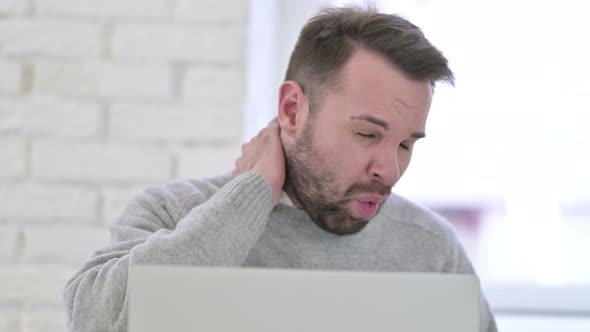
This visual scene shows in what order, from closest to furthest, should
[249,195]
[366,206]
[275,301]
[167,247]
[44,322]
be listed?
1. [275,301]
2. [167,247]
3. [249,195]
4. [366,206]
5. [44,322]

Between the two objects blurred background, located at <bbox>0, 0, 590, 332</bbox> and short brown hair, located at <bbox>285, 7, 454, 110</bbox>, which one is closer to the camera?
short brown hair, located at <bbox>285, 7, 454, 110</bbox>

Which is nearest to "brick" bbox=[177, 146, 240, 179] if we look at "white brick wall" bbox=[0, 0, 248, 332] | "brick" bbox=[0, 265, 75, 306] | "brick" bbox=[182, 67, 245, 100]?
"white brick wall" bbox=[0, 0, 248, 332]

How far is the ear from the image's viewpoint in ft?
4.65

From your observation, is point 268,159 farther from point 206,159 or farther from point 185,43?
point 185,43

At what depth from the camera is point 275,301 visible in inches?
27.0

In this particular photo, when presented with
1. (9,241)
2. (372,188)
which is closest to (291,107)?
(372,188)

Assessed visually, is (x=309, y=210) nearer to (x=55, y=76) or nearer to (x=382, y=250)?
(x=382, y=250)

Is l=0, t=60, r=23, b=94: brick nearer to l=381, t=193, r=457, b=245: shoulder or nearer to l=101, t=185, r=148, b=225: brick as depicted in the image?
l=101, t=185, r=148, b=225: brick

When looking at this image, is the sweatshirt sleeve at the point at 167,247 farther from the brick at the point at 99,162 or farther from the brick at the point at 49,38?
the brick at the point at 49,38

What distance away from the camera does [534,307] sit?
1903mm

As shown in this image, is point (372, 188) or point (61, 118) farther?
point (61, 118)

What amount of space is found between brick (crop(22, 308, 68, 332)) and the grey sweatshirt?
1.30 feet

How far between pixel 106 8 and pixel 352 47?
0.61m

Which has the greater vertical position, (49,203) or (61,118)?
(61,118)
